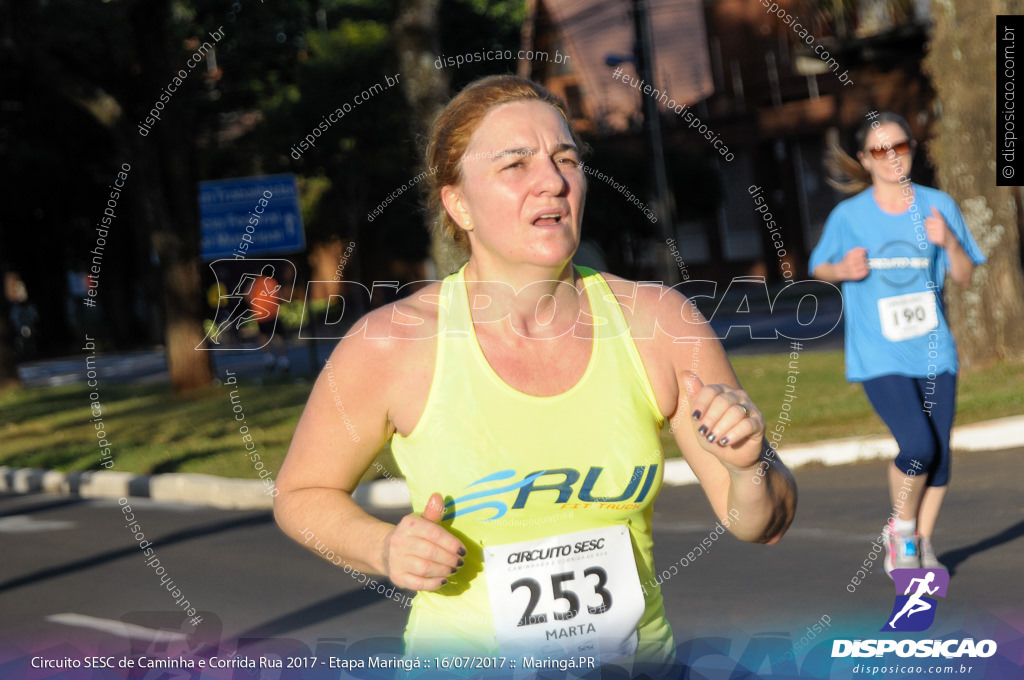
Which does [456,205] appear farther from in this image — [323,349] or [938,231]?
[323,349]

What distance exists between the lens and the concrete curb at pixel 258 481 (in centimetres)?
909

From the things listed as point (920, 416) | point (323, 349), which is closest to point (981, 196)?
point (920, 416)

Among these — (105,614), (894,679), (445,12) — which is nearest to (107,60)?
(445,12)

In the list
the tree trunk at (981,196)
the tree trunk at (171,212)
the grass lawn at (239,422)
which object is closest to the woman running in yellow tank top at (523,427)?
the grass lawn at (239,422)

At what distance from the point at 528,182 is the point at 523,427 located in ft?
1.54

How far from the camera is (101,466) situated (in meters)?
12.5

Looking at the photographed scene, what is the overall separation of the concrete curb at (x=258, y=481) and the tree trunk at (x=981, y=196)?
8.55 ft

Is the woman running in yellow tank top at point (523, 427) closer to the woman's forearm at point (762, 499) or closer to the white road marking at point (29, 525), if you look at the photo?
the woman's forearm at point (762, 499)

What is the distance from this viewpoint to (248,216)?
15688 mm

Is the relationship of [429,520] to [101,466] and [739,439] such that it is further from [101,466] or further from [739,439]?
[101,466]

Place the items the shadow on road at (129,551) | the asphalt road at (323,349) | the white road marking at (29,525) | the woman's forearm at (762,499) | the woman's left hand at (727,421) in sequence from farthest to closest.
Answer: the asphalt road at (323,349) < the white road marking at (29,525) < the shadow on road at (129,551) < the woman's forearm at (762,499) < the woman's left hand at (727,421)

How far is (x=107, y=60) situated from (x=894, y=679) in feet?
94.8

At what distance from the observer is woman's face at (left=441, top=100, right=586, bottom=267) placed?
8.30ft

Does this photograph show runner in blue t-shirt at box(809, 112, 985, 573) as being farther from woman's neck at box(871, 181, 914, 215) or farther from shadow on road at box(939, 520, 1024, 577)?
shadow on road at box(939, 520, 1024, 577)
